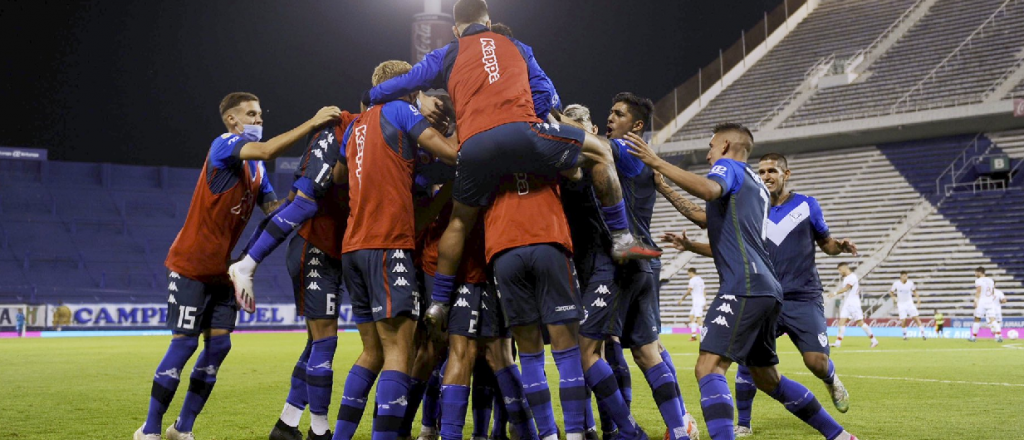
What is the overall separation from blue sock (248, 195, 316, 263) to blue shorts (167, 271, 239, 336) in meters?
0.80

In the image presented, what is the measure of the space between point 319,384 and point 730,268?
2.81m

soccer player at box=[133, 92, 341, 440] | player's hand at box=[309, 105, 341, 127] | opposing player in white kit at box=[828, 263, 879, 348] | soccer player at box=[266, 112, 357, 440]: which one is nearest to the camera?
player's hand at box=[309, 105, 341, 127]

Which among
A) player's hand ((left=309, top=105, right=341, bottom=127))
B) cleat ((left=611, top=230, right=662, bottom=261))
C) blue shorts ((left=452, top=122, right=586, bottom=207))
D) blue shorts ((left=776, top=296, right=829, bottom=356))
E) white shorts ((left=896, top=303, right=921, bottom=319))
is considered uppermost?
player's hand ((left=309, top=105, right=341, bottom=127))

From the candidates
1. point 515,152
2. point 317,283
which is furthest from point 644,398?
point 515,152

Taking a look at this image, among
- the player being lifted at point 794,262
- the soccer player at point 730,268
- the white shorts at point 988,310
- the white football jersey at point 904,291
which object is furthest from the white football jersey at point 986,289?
the soccer player at point 730,268

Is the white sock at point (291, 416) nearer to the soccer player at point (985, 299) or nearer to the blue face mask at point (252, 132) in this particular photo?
the blue face mask at point (252, 132)

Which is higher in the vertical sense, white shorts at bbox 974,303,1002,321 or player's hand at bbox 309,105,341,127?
player's hand at bbox 309,105,341,127

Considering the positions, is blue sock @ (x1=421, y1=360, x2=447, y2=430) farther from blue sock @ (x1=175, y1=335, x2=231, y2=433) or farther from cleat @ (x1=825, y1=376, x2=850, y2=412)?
cleat @ (x1=825, y1=376, x2=850, y2=412)

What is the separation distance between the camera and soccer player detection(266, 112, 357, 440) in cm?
635

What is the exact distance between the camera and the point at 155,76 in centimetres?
4859

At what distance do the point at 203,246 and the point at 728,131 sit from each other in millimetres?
3693

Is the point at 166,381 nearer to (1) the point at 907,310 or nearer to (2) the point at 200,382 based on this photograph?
(2) the point at 200,382

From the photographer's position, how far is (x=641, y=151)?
5582 millimetres

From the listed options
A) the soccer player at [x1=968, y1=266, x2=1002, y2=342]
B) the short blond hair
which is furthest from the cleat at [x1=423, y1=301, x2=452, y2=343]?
the soccer player at [x1=968, y1=266, x2=1002, y2=342]
